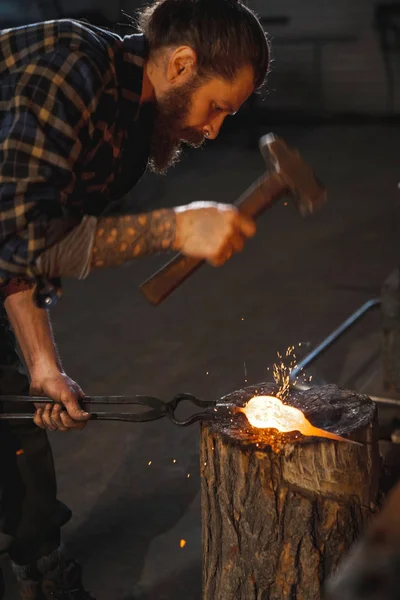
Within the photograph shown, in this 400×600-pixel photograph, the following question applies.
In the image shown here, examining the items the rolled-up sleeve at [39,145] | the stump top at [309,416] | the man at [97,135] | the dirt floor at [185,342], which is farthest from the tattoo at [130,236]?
the dirt floor at [185,342]

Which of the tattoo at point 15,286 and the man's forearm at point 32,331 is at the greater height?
the tattoo at point 15,286

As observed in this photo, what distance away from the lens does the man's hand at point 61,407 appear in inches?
108

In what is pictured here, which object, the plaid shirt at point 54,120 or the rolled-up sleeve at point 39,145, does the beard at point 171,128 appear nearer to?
the plaid shirt at point 54,120

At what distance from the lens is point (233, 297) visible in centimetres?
636

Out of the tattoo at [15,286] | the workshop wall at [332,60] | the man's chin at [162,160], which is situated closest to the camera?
the tattoo at [15,286]

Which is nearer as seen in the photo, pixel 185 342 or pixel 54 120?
pixel 54 120

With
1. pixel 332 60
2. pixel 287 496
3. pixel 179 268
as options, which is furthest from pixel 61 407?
pixel 332 60

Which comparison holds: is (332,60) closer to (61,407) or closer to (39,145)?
(61,407)

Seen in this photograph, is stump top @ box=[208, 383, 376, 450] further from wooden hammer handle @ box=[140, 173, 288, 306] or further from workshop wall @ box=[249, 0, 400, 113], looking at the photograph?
workshop wall @ box=[249, 0, 400, 113]

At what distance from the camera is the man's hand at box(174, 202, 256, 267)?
8.01ft

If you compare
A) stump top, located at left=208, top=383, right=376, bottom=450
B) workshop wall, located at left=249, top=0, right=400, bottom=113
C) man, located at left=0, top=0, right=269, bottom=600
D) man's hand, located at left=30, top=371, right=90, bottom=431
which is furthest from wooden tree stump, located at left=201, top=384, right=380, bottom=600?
workshop wall, located at left=249, top=0, right=400, bottom=113

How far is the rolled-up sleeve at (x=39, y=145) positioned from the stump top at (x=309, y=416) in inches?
28.9

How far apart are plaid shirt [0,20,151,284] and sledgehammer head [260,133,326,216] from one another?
0.44m

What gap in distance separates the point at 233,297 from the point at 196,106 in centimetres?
379
